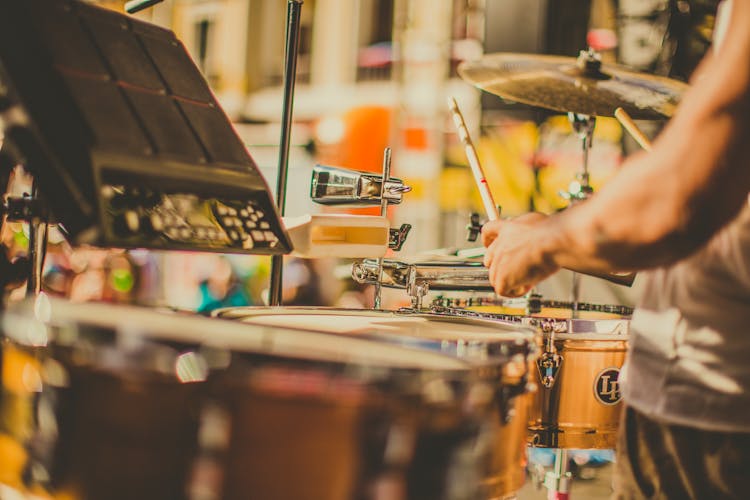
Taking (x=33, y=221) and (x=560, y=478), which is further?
(x=560, y=478)

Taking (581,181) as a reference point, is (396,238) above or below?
below

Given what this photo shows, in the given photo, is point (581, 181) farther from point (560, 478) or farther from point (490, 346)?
point (490, 346)

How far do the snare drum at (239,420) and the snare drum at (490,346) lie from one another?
0.16 meters

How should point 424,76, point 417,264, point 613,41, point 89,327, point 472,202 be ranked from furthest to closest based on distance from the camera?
point 424,76 < point 472,202 < point 613,41 < point 417,264 < point 89,327

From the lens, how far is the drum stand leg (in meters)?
2.34

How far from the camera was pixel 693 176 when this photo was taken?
90 centimetres

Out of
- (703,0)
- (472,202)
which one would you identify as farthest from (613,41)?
(472,202)

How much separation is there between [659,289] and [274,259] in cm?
102

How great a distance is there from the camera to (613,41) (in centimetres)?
646

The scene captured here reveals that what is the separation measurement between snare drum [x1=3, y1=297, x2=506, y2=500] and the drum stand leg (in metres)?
1.47

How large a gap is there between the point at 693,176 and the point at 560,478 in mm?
1683

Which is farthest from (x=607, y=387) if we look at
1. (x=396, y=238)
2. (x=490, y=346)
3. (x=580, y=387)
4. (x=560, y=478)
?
(x=490, y=346)

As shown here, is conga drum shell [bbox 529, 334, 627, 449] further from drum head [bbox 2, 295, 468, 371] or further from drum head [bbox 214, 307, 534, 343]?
drum head [bbox 2, 295, 468, 371]

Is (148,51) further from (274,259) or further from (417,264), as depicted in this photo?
(417,264)
